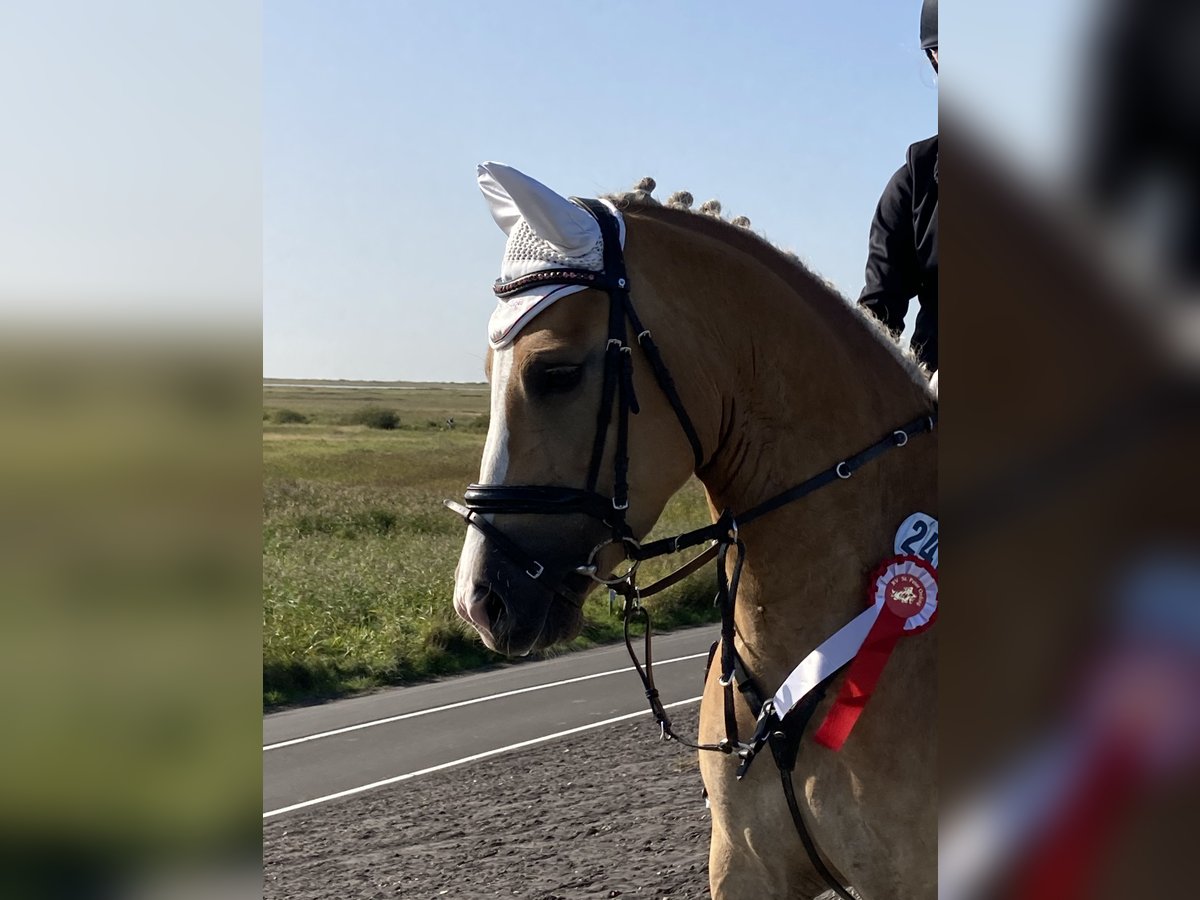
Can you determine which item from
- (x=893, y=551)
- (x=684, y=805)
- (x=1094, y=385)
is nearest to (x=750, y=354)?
(x=893, y=551)

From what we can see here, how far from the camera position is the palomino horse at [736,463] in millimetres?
2488

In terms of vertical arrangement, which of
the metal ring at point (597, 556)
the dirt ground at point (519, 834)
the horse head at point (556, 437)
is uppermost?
the horse head at point (556, 437)

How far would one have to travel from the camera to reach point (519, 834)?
25.8ft

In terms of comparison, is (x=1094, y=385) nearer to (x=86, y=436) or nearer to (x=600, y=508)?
(x=86, y=436)

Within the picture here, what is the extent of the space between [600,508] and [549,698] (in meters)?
10.6

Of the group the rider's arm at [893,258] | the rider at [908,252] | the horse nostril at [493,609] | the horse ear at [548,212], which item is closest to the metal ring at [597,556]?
the horse nostril at [493,609]

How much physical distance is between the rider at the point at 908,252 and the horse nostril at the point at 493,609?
1.44 metres

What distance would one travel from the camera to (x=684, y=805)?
26.9 feet

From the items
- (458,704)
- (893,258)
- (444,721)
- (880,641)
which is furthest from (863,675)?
(458,704)

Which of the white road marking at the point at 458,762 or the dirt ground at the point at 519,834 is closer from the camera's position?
the dirt ground at the point at 519,834

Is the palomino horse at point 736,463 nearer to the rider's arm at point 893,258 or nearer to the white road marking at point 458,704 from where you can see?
the rider's arm at point 893,258

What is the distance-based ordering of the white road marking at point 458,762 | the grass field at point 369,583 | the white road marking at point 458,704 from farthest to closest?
1. the grass field at point 369,583
2. the white road marking at point 458,704
3. the white road marking at point 458,762

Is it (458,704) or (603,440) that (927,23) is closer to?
(603,440)

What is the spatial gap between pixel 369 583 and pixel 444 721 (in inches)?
242
